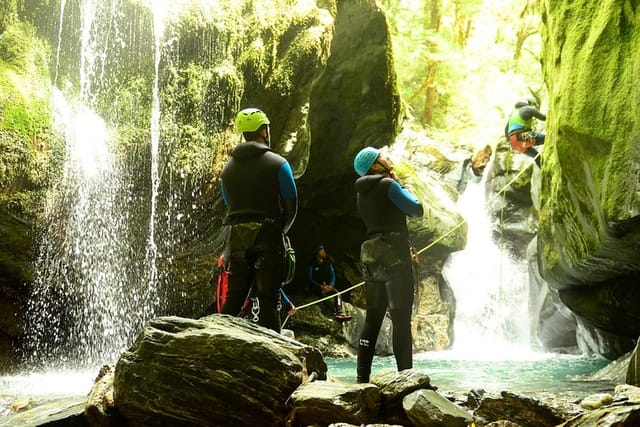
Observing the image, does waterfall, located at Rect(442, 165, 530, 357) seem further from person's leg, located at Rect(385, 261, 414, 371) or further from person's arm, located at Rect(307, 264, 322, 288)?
person's leg, located at Rect(385, 261, 414, 371)

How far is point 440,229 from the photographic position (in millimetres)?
15711

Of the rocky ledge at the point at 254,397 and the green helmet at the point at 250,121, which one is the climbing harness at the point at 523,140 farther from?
the rocky ledge at the point at 254,397

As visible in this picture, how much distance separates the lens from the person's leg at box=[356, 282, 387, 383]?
15.3 feet

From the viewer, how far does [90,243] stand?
9414 millimetres

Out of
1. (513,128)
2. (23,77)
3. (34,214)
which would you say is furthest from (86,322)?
(513,128)

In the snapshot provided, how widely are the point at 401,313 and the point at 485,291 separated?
13.4 metres

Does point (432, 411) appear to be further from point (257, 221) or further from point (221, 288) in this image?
point (221, 288)

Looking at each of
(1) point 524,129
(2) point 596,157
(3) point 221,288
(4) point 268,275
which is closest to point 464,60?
(1) point 524,129

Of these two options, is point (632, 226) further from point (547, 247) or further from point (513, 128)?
point (513, 128)

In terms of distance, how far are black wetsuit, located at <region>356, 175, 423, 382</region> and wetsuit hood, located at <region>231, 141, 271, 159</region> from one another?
0.95 meters

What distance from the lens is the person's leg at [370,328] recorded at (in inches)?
184

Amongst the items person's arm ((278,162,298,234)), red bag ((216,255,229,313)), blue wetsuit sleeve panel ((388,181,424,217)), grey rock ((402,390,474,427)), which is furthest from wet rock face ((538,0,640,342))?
red bag ((216,255,229,313))

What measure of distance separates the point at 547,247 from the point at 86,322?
8469 mm

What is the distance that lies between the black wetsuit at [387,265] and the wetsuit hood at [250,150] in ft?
3.11
